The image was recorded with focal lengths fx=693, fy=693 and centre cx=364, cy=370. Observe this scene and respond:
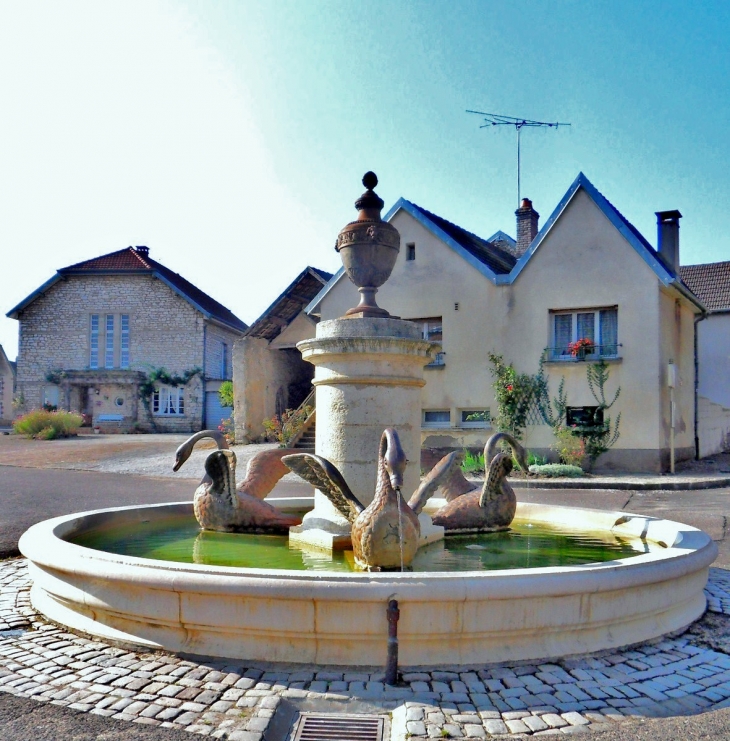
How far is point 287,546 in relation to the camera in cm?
540

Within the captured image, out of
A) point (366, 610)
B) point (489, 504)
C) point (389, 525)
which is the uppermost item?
point (389, 525)

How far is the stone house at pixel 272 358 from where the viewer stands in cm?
2255

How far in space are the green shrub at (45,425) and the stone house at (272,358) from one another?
7687 mm

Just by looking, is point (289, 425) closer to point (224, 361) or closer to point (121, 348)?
point (224, 361)

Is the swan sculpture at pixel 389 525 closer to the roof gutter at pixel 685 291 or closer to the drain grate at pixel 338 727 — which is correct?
the drain grate at pixel 338 727

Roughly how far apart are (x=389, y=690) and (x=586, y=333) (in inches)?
594

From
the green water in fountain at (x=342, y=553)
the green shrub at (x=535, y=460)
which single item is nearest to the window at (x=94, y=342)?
the green shrub at (x=535, y=460)

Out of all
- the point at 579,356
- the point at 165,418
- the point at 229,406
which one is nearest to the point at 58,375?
the point at 165,418

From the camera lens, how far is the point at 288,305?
2391cm

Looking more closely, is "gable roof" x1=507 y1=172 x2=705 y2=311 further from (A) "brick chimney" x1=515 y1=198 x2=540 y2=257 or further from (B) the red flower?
(A) "brick chimney" x1=515 y1=198 x2=540 y2=257

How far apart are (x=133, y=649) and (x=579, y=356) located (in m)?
14.5

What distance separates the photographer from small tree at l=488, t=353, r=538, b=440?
55.9ft

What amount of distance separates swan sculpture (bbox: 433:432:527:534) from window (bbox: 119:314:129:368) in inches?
1115

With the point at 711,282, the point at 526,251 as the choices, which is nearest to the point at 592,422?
the point at 526,251
